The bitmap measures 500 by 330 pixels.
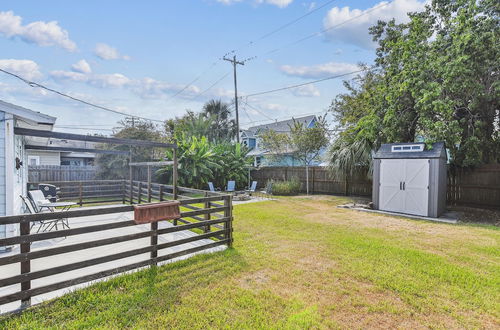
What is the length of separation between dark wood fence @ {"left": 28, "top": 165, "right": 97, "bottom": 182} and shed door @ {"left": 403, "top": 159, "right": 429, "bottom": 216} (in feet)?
49.4

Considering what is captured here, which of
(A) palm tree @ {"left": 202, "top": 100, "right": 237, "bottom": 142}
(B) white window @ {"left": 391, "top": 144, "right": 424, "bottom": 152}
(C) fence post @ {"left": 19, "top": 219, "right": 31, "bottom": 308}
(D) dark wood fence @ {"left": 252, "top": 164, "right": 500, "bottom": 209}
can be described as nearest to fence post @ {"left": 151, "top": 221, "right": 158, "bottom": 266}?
(C) fence post @ {"left": 19, "top": 219, "right": 31, "bottom": 308}

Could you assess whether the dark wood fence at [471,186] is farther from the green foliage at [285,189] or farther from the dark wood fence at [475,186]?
the green foliage at [285,189]

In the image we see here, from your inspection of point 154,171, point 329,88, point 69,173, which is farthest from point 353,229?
point 69,173

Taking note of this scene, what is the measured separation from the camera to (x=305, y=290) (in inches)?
130

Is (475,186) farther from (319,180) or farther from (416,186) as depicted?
(319,180)

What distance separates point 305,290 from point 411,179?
23.6 ft

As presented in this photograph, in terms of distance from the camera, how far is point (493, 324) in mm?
2623

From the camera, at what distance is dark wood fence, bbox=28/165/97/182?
478 inches

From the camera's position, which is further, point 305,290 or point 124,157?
point 124,157

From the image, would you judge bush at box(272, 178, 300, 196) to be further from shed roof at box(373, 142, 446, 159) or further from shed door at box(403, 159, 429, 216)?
shed door at box(403, 159, 429, 216)

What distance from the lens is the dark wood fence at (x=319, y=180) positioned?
43.1 ft

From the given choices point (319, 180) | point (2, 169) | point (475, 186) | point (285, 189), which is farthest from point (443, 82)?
point (2, 169)

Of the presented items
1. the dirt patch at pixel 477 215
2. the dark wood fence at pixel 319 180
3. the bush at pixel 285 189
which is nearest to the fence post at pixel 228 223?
the dirt patch at pixel 477 215

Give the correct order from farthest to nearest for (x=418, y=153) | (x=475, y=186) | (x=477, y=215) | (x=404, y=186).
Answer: (x=475, y=186)
(x=404, y=186)
(x=418, y=153)
(x=477, y=215)
